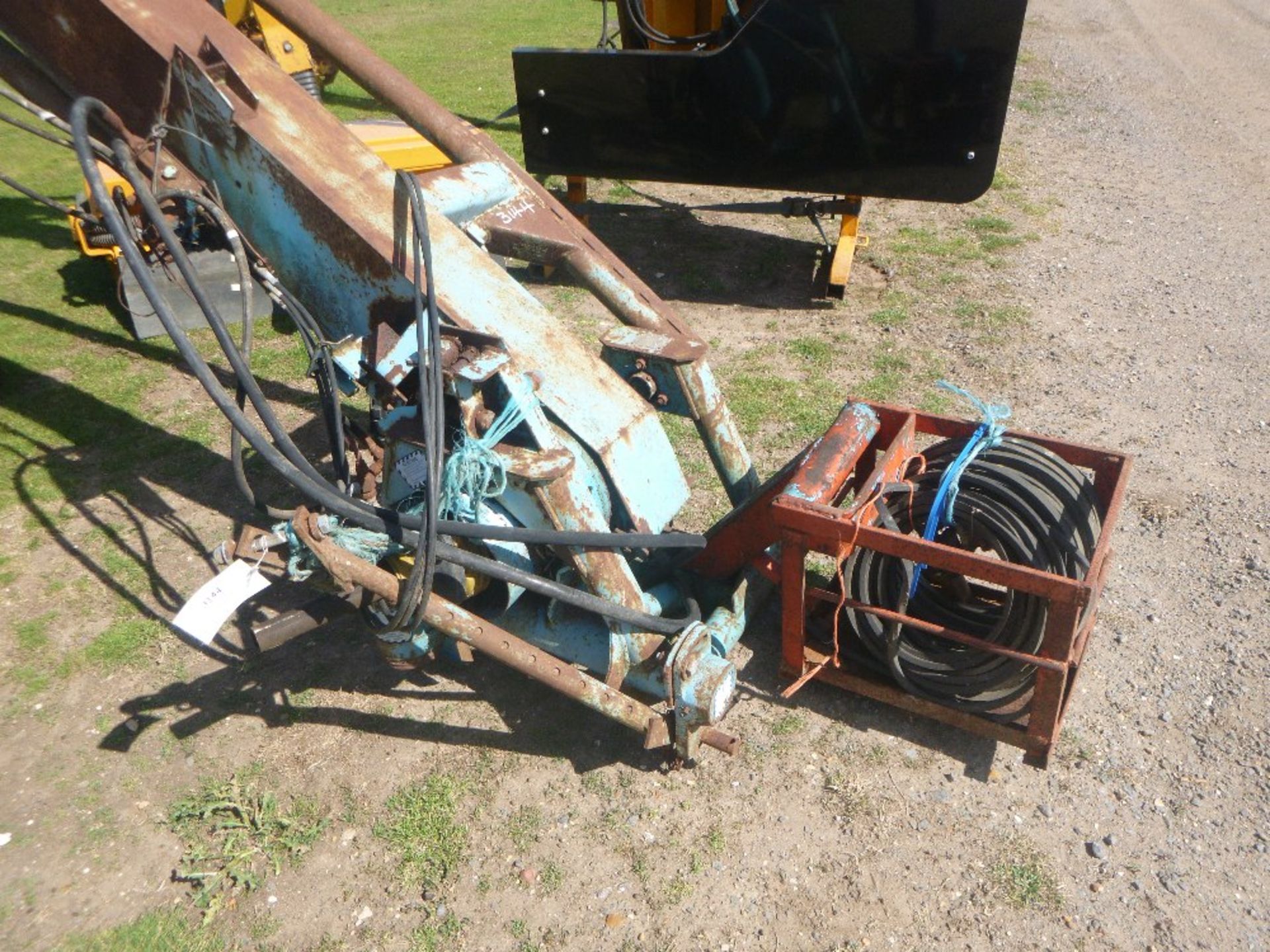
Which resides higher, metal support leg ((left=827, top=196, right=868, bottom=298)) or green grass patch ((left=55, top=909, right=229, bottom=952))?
metal support leg ((left=827, top=196, right=868, bottom=298))

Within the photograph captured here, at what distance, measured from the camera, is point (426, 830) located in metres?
2.73

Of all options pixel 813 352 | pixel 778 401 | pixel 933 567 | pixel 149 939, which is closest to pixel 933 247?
pixel 813 352

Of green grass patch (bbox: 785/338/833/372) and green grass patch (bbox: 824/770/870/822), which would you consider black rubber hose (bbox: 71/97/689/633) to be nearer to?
green grass patch (bbox: 824/770/870/822)

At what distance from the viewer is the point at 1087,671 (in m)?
3.15

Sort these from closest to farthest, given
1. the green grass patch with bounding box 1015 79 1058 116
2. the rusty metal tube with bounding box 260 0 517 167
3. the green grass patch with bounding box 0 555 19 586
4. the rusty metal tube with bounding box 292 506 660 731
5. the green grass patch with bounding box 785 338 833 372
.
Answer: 1. the rusty metal tube with bounding box 292 506 660 731
2. the rusty metal tube with bounding box 260 0 517 167
3. the green grass patch with bounding box 0 555 19 586
4. the green grass patch with bounding box 785 338 833 372
5. the green grass patch with bounding box 1015 79 1058 116

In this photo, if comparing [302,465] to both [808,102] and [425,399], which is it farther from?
[808,102]

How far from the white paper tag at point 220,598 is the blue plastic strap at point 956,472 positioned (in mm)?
1778

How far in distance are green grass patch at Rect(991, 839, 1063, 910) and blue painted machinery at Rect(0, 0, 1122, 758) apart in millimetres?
789

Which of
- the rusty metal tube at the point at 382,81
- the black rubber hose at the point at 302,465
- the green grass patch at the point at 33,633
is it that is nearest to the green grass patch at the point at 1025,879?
the black rubber hose at the point at 302,465

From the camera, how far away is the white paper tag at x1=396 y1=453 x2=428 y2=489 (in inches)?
108

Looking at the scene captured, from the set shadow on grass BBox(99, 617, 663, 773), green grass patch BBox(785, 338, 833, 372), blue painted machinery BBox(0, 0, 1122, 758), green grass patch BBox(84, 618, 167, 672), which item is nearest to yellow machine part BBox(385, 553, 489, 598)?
blue painted machinery BBox(0, 0, 1122, 758)

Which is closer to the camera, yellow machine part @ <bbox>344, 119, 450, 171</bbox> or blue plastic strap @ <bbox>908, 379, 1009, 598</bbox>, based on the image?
blue plastic strap @ <bbox>908, 379, 1009, 598</bbox>

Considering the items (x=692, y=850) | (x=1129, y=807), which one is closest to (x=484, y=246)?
(x=692, y=850)

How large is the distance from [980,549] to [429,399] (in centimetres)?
169
